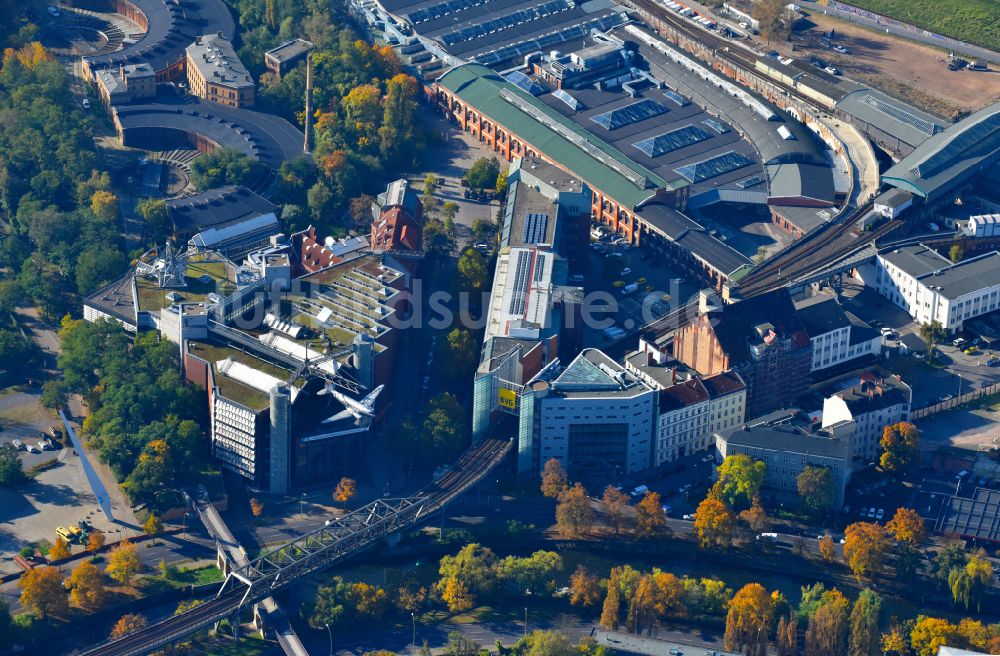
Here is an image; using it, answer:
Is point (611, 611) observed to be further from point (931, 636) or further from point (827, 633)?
point (931, 636)

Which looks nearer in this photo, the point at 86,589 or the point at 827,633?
the point at 827,633

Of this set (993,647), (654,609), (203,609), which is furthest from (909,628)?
(203,609)

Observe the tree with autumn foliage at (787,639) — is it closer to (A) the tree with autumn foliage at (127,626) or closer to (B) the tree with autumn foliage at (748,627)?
(B) the tree with autumn foliage at (748,627)

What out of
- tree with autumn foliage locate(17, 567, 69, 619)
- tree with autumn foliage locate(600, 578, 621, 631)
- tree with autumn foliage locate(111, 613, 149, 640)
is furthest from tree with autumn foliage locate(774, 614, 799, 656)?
tree with autumn foliage locate(17, 567, 69, 619)

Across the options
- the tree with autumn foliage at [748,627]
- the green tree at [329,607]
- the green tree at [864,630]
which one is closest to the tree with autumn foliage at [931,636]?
the green tree at [864,630]

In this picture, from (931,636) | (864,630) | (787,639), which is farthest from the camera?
(787,639)

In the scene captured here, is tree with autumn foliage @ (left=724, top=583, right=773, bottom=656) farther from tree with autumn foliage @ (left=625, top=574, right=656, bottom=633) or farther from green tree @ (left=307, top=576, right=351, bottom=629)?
green tree @ (left=307, top=576, right=351, bottom=629)

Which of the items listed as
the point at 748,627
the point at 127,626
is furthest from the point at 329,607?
the point at 748,627

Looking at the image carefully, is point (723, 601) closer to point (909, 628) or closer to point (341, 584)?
point (909, 628)
